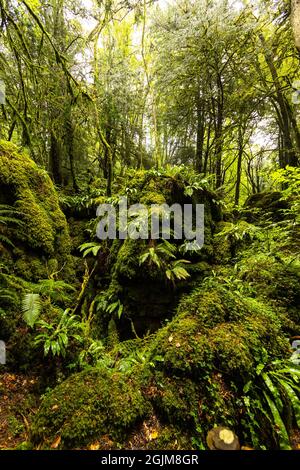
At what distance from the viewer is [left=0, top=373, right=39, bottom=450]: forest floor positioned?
2.43m

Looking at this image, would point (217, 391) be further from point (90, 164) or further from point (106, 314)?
point (90, 164)

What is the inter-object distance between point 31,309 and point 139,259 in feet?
7.45

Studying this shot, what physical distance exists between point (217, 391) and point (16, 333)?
9.05ft

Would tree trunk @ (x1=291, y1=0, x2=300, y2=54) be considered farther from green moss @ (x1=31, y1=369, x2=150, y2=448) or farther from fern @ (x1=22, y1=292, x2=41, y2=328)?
fern @ (x1=22, y1=292, x2=41, y2=328)

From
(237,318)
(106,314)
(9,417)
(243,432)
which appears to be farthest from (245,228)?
(9,417)

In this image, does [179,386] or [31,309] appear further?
[31,309]

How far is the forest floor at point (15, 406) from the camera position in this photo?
243 centimetres

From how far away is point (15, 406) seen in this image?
2752mm

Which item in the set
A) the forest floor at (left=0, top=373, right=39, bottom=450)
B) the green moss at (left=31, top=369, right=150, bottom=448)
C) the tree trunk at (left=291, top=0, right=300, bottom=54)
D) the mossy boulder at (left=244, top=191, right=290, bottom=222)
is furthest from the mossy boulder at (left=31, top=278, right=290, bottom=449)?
the mossy boulder at (left=244, top=191, right=290, bottom=222)

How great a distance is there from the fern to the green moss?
3.60ft

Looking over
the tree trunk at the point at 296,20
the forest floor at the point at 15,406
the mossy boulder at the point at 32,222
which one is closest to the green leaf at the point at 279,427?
the forest floor at the point at 15,406

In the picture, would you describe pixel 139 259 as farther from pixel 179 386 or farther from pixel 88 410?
pixel 88 410

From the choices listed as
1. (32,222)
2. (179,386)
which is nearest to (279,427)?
(179,386)
